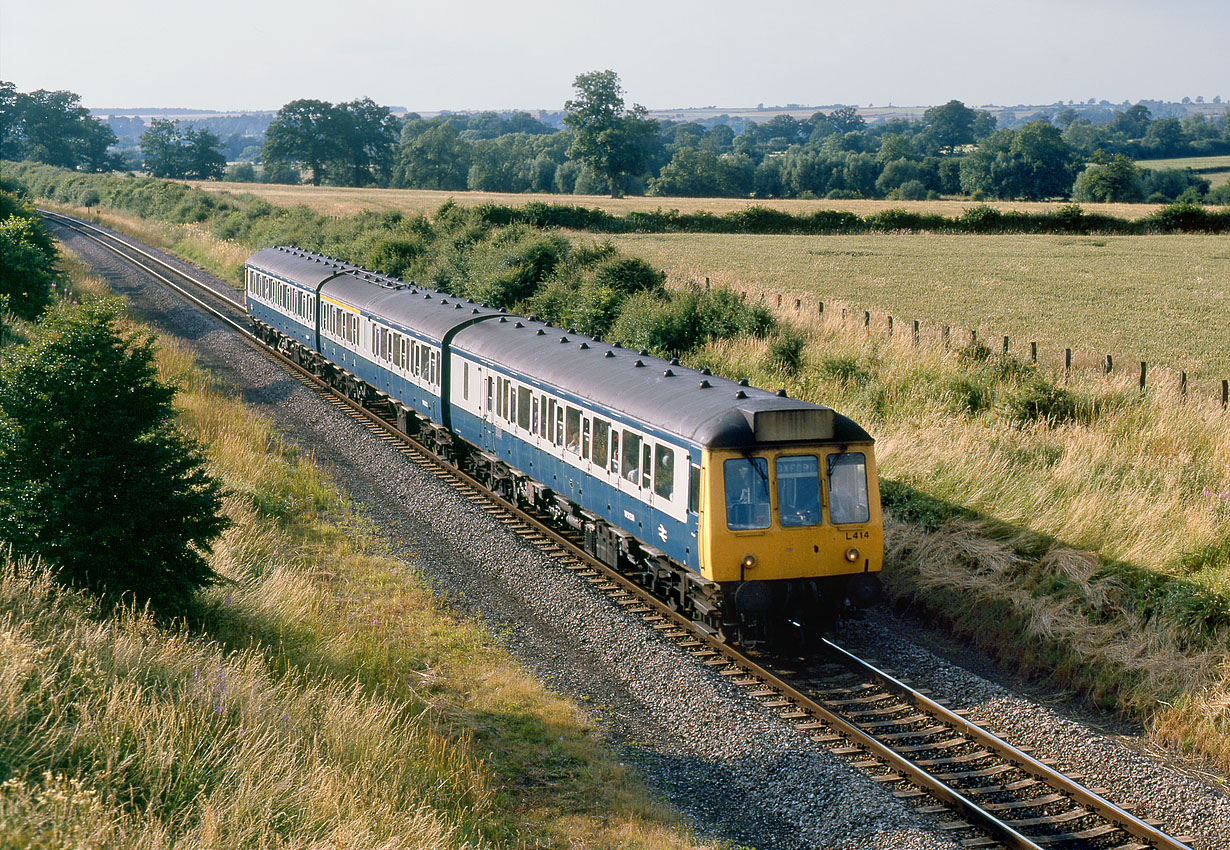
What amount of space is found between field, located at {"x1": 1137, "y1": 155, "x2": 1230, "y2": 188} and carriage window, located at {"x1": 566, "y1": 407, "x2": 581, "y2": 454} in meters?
101

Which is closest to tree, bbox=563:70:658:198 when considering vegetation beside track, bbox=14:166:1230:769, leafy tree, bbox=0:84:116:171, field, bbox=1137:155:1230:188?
field, bbox=1137:155:1230:188

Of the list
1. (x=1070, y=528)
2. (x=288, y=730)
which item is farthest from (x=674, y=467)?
(x=1070, y=528)

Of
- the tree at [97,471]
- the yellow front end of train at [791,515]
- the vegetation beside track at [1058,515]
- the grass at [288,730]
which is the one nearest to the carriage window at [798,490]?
the yellow front end of train at [791,515]

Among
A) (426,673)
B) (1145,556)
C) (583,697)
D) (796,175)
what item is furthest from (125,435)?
(796,175)

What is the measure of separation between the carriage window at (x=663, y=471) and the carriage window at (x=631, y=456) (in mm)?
503

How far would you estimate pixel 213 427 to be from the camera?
2180 centimetres

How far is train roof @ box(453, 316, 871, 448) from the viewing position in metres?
12.0

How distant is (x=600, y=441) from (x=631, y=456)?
0.97m

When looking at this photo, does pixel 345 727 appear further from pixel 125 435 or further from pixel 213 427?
pixel 213 427

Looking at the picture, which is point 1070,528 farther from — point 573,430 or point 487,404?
point 487,404

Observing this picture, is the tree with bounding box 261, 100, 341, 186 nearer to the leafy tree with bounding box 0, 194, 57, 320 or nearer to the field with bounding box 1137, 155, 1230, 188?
the field with bounding box 1137, 155, 1230, 188

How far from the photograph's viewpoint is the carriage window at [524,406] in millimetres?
17062

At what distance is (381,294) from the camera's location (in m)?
25.5

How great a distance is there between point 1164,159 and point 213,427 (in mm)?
153424
